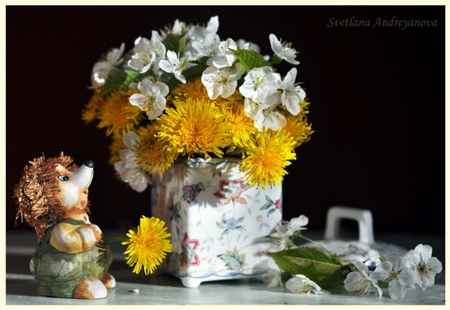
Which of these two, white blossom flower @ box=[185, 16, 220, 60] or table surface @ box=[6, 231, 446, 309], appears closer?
table surface @ box=[6, 231, 446, 309]

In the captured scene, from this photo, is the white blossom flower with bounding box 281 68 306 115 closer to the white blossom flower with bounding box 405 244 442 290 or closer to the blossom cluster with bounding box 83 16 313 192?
the blossom cluster with bounding box 83 16 313 192

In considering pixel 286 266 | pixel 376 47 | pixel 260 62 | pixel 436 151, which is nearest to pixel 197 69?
pixel 260 62

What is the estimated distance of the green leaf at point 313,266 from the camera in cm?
96

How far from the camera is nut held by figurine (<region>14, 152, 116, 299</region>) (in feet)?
2.93

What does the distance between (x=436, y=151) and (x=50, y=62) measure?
773 millimetres

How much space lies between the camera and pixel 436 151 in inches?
62.5

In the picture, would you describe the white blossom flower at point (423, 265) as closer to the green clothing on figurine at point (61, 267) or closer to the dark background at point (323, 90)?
the green clothing on figurine at point (61, 267)

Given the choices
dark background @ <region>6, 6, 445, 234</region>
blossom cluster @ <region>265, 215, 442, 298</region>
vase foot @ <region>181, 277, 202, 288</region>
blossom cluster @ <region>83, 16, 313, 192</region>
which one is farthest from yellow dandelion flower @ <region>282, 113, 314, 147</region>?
dark background @ <region>6, 6, 445, 234</region>

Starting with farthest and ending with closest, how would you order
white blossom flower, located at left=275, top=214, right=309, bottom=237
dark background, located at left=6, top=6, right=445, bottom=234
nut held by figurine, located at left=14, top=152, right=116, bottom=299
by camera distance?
dark background, located at left=6, top=6, right=445, bottom=234 → white blossom flower, located at left=275, top=214, right=309, bottom=237 → nut held by figurine, located at left=14, top=152, right=116, bottom=299

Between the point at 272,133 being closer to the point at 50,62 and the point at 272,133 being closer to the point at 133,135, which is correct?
the point at 133,135

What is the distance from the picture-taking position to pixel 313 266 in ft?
3.15

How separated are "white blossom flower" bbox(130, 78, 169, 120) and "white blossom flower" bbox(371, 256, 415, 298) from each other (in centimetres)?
31

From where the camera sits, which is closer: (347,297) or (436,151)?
(347,297)

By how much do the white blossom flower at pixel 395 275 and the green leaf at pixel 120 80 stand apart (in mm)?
383
